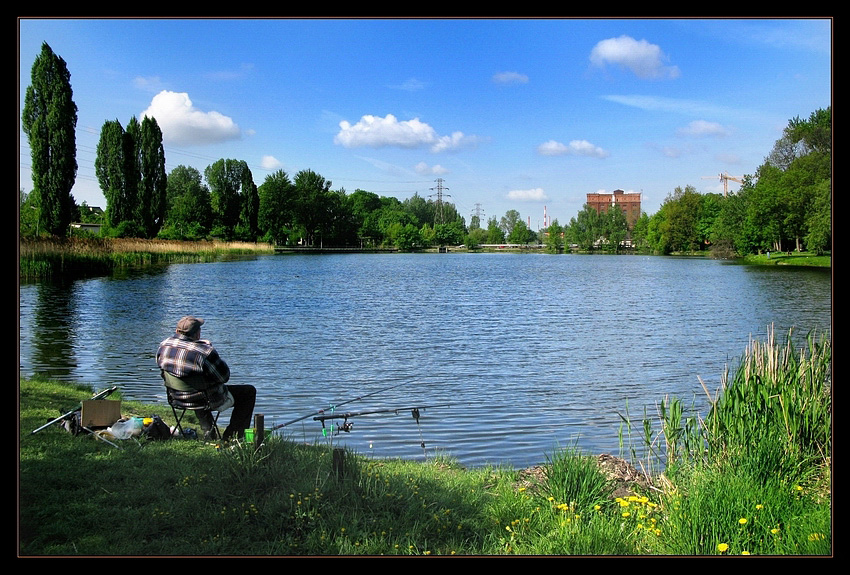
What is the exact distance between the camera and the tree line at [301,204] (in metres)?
26.8

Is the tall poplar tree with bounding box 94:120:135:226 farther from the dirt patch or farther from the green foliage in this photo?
the green foliage

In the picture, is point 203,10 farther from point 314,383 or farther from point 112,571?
point 314,383

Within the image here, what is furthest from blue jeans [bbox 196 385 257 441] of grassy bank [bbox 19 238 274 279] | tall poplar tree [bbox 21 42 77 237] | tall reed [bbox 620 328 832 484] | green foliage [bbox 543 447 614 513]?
tall poplar tree [bbox 21 42 77 237]

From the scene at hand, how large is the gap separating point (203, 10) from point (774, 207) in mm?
37818

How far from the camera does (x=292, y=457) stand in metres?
4.97

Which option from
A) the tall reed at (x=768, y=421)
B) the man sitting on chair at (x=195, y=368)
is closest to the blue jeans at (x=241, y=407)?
the man sitting on chair at (x=195, y=368)

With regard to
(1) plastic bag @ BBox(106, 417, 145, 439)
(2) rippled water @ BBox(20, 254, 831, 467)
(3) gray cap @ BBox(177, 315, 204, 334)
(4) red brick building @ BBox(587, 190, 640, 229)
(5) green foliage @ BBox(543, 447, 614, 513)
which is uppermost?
(4) red brick building @ BBox(587, 190, 640, 229)

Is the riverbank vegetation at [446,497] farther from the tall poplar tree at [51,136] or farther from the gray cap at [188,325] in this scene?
the tall poplar tree at [51,136]

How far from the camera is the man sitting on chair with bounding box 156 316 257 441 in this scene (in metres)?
5.47

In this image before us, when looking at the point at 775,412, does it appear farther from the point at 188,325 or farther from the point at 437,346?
A: the point at 437,346

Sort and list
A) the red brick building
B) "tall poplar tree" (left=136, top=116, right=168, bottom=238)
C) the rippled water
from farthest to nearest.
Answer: "tall poplar tree" (left=136, top=116, right=168, bottom=238) → the red brick building → the rippled water

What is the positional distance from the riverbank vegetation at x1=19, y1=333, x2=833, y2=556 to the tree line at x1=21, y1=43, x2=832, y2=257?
2258 cm

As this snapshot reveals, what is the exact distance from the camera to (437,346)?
575 inches

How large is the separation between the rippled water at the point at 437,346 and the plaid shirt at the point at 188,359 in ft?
3.79
